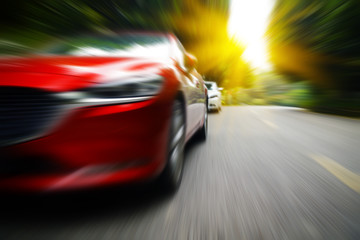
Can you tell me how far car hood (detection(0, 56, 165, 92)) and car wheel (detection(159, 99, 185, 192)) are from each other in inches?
18.1

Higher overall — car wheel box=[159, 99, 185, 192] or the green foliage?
the green foliage

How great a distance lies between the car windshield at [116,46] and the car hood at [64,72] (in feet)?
1.73

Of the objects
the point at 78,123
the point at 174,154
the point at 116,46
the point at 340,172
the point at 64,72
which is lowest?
the point at 340,172

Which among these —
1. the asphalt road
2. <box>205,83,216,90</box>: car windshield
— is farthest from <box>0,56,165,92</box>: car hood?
<box>205,83,216,90</box>: car windshield

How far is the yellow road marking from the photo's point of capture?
7.23 feet

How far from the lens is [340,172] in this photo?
2539mm

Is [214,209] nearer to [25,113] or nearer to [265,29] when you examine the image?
[25,113]

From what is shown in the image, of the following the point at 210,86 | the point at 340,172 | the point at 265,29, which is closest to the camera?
the point at 340,172

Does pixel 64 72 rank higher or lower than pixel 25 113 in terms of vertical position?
higher

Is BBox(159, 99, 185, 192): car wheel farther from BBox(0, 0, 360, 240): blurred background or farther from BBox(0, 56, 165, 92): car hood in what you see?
BBox(0, 56, 165, 92): car hood

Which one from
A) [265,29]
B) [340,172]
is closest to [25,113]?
[340,172]

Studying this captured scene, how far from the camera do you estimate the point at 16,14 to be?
8.29 ft

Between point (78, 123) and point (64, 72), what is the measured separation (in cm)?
31

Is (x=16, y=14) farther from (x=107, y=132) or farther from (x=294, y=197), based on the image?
(x=294, y=197)
